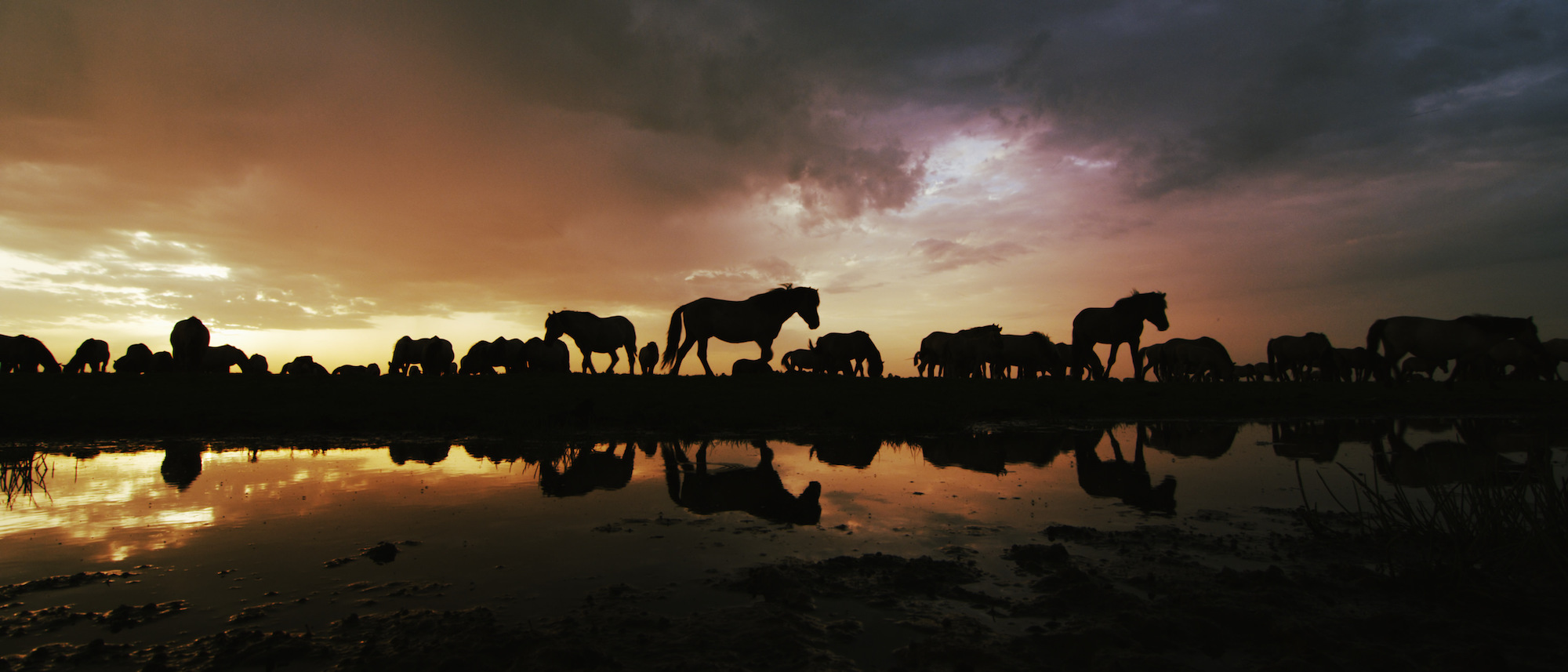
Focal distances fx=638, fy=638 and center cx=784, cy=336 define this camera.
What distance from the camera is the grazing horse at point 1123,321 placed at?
2355cm

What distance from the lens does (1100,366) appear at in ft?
101

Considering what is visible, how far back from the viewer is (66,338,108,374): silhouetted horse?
31000mm

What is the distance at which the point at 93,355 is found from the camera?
32469 mm

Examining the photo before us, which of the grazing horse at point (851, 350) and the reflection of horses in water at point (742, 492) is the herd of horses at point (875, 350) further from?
the reflection of horses in water at point (742, 492)

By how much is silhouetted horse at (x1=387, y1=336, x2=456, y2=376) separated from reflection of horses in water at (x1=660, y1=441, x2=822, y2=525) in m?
35.8

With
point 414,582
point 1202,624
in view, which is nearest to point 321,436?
point 414,582

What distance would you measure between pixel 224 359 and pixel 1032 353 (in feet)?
138

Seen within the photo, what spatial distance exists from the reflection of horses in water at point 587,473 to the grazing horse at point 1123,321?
817 inches

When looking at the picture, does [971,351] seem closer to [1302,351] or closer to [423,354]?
[1302,351]

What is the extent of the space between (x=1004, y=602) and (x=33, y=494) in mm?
7315

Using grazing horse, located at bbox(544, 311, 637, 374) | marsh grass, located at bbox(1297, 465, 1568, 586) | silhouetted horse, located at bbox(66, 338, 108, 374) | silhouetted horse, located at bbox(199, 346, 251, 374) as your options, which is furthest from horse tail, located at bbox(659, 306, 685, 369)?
silhouetted horse, located at bbox(66, 338, 108, 374)

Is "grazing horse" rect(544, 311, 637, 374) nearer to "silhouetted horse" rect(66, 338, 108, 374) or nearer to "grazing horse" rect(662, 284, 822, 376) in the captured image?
"grazing horse" rect(662, 284, 822, 376)

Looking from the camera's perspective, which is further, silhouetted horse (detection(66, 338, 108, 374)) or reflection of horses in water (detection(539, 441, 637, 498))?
silhouetted horse (detection(66, 338, 108, 374))

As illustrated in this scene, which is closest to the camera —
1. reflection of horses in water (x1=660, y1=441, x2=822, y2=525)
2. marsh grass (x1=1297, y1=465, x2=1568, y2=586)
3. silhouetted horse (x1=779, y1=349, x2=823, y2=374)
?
marsh grass (x1=1297, y1=465, x2=1568, y2=586)
